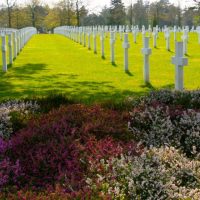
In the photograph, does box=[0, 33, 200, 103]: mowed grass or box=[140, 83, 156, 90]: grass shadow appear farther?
box=[140, 83, 156, 90]: grass shadow

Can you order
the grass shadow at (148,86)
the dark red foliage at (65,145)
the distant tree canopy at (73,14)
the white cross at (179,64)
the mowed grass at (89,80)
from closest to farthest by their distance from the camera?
the dark red foliage at (65,145) < the white cross at (179,64) < the mowed grass at (89,80) < the grass shadow at (148,86) < the distant tree canopy at (73,14)

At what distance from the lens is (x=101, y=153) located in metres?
5.21

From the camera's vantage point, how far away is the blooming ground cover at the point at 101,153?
14.5ft

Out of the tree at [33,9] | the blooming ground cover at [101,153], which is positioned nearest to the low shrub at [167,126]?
the blooming ground cover at [101,153]

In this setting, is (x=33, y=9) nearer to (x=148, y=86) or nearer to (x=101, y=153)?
(x=148, y=86)

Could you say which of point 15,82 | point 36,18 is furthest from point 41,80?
point 36,18

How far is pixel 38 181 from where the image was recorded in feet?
16.2

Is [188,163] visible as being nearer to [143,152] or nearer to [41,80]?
[143,152]

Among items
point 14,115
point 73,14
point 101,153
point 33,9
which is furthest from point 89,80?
point 33,9

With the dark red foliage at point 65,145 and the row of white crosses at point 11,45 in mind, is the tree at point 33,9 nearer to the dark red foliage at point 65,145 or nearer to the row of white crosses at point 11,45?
the row of white crosses at point 11,45

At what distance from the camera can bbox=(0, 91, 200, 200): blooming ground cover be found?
14.5 ft

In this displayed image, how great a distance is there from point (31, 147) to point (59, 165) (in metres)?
0.79

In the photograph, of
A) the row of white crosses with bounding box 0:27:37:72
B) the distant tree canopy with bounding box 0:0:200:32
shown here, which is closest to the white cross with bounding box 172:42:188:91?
the row of white crosses with bounding box 0:27:37:72

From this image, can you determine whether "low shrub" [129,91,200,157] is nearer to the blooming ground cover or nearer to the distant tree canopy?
the blooming ground cover
